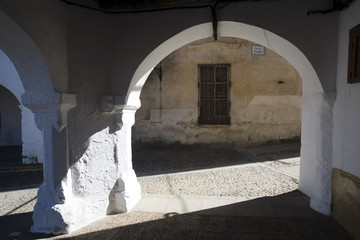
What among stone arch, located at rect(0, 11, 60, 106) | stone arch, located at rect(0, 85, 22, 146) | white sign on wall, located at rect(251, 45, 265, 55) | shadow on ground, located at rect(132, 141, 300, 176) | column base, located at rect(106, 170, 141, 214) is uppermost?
white sign on wall, located at rect(251, 45, 265, 55)

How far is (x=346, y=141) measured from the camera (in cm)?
280

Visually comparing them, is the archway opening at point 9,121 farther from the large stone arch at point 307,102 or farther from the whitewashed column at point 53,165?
the large stone arch at point 307,102

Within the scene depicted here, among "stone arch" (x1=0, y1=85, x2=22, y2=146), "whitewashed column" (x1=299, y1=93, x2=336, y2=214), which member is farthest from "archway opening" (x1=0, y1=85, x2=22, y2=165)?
"whitewashed column" (x1=299, y1=93, x2=336, y2=214)

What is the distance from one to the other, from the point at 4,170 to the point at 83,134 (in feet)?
15.0

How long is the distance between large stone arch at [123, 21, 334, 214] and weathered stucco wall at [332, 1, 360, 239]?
11cm

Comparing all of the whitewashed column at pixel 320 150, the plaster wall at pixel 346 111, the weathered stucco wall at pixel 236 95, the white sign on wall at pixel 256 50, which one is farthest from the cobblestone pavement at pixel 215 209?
the white sign on wall at pixel 256 50

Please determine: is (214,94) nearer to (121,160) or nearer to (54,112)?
(121,160)

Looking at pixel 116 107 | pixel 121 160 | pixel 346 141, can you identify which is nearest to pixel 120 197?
pixel 121 160

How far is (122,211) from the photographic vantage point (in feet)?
11.1

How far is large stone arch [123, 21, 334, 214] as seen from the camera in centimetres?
314

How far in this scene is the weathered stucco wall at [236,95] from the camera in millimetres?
8180

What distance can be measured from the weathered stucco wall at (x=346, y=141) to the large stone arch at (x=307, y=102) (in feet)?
0.36

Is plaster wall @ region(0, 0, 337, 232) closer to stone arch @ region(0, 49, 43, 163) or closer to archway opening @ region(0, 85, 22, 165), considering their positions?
stone arch @ region(0, 49, 43, 163)

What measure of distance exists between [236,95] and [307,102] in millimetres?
4492
